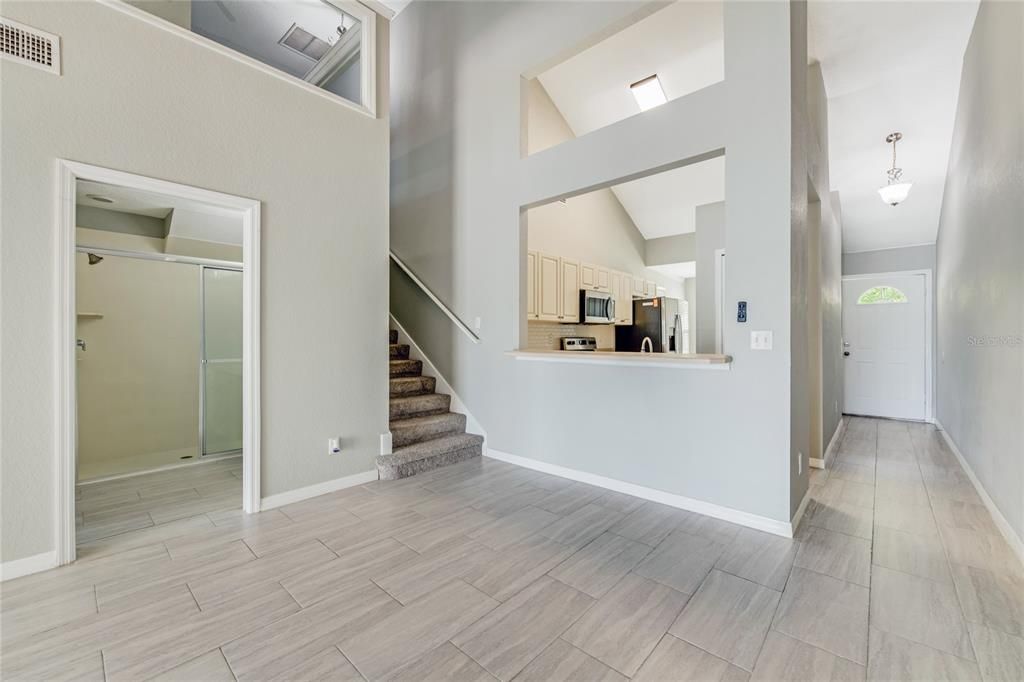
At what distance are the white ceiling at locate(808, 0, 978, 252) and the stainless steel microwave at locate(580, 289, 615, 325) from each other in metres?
3.18

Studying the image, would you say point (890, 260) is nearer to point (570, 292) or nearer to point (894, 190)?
point (894, 190)

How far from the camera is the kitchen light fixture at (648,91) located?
4.75 m

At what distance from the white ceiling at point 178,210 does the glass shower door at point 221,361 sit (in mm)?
560

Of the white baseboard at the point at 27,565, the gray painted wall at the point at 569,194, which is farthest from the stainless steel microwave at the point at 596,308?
the white baseboard at the point at 27,565

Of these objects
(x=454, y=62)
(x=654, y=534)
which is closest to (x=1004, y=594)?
(x=654, y=534)

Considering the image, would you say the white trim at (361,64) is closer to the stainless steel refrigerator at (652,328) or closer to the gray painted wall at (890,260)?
the stainless steel refrigerator at (652,328)

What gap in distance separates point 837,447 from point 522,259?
4.15m

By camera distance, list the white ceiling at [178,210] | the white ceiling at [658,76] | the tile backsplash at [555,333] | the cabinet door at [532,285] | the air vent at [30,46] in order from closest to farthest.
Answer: the air vent at [30,46] → the white ceiling at [178,210] → the white ceiling at [658,76] → the cabinet door at [532,285] → the tile backsplash at [555,333]

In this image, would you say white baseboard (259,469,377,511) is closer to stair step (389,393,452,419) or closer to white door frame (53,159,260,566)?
stair step (389,393,452,419)

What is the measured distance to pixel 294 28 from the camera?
3773mm

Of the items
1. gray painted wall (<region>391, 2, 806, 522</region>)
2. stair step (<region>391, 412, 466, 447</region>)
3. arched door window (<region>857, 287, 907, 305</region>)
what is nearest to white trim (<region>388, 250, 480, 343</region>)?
gray painted wall (<region>391, 2, 806, 522</region>)

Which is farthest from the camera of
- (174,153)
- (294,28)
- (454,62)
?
(454,62)

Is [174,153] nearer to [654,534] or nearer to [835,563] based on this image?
[654,534]

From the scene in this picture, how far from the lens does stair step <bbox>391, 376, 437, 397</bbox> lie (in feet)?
14.6
